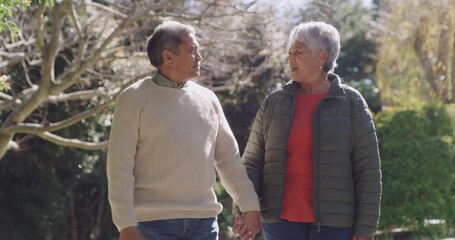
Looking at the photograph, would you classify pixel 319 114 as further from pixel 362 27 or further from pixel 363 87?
pixel 362 27

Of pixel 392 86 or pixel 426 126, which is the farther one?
pixel 392 86

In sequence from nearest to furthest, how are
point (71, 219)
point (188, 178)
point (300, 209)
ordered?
point (188, 178)
point (300, 209)
point (71, 219)

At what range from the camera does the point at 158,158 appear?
3379 millimetres

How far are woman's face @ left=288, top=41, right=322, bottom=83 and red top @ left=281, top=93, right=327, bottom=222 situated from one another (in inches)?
4.8

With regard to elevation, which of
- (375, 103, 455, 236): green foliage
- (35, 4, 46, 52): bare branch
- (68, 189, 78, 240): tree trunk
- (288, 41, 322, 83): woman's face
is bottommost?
(68, 189, 78, 240): tree trunk

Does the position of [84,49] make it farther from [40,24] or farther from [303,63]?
[303,63]

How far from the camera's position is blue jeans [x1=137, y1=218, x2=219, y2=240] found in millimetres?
3348

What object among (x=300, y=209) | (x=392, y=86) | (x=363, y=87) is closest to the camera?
(x=300, y=209)

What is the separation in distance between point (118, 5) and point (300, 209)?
5399 mm

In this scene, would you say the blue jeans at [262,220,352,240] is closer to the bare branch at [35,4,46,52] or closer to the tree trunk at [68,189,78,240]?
the bare branch at [35,4,46,52]

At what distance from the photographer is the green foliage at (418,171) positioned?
10.2 meters

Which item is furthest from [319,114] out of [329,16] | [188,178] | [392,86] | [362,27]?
[362,27]

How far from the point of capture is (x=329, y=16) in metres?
8.41

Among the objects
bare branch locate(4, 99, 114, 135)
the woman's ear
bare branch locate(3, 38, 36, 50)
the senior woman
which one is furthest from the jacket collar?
bare branch locate(3, 38, 36, 50)
